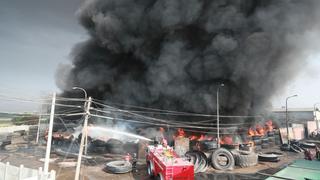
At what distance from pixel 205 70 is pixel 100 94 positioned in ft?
78.2

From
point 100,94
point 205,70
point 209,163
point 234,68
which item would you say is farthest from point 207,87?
point 100,94

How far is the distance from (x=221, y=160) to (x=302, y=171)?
→ 10.1 metres

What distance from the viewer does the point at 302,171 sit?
1501 cm

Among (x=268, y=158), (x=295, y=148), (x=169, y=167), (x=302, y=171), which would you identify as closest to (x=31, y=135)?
(x=169, y=167)

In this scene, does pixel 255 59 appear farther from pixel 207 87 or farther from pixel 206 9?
pixel 206 9

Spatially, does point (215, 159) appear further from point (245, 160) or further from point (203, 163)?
point (245, 160)

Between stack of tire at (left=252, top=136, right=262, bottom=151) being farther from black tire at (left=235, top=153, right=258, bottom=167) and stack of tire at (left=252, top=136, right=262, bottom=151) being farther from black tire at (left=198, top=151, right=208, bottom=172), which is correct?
black tire at (left=198, top=151, right=208, bottom=172)

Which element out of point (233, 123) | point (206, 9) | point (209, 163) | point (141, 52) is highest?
point (206, 9)

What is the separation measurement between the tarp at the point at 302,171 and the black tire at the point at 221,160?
25.8 ft

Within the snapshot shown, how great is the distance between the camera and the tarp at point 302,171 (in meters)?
13.8

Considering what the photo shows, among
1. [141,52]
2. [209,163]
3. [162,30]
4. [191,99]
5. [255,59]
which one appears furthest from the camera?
[141,52]

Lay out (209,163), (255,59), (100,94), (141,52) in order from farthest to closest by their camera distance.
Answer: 1. (100,94)
2. (141,52)
3. (255,59)
4. (209,163)

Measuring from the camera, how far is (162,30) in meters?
43.4

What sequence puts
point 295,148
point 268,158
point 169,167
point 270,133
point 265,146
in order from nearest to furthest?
point 169,167, point 268,158, point 295,148, point 265,146, point 270,133
